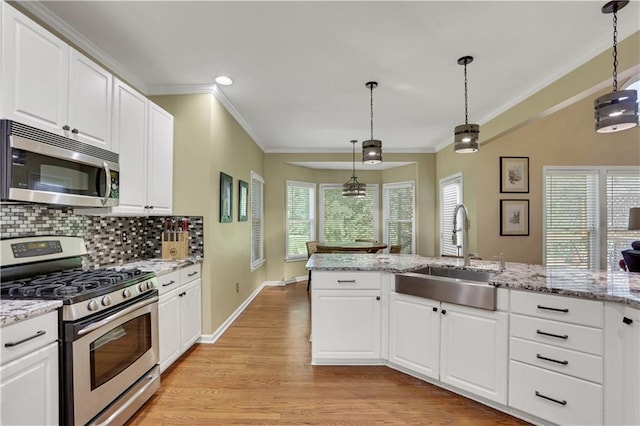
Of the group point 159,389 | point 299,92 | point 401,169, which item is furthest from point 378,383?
point 401,169

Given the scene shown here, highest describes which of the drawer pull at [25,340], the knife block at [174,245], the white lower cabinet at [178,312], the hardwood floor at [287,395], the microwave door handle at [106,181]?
the microwave door handle at [106,181]

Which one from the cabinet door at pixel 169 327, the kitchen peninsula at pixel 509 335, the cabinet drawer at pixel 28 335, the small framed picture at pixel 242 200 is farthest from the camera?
the small framed picture at pixel 242 200

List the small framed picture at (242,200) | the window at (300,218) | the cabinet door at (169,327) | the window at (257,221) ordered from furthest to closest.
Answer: the window at (300,218) → the window at (257,221) → the small framed picture at (242,200) → the cabinet door at (169,327)

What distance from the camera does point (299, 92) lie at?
3367 millimetres

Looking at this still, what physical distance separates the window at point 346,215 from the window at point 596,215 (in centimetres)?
339

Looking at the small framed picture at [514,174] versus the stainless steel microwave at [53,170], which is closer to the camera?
the stainless steel microwave at [53,170]

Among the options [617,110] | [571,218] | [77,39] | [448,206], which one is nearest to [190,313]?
[77,39]

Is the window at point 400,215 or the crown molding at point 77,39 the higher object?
the crown molding at point 77,39

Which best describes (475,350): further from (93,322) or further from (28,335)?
(28,335)

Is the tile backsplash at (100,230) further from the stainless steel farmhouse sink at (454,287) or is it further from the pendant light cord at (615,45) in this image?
the pendant light cord at (615,45)

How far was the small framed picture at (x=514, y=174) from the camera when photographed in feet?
15.0

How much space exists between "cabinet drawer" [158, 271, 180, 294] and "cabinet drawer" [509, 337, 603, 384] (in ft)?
8.46

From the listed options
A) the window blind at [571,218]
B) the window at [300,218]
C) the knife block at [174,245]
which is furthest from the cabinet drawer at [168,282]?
the window blind at [571,218]

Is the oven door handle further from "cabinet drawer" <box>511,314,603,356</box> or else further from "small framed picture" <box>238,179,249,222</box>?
"cabinet drawer" <box>511,314,603,356</box>
